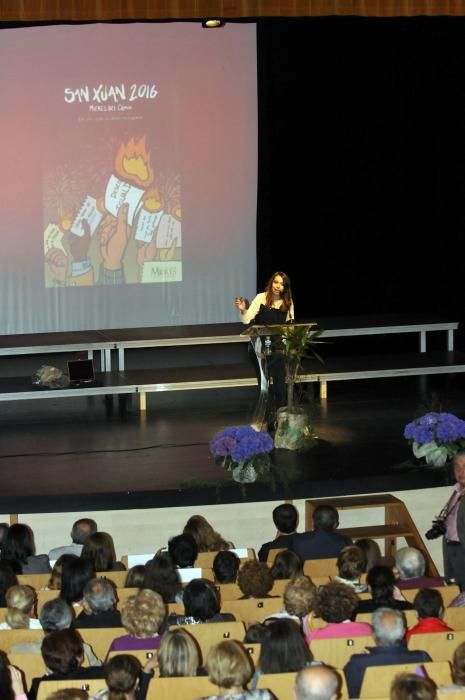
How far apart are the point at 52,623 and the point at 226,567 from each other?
1120 mm

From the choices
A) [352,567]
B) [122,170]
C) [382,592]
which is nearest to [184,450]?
[352,567]

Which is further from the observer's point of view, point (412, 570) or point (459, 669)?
point (412, 570)

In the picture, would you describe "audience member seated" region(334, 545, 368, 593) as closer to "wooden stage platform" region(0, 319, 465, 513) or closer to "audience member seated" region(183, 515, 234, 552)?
"audience member seated" region(183, 515, 234, 552)

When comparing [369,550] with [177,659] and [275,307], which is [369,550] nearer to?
[177,659]

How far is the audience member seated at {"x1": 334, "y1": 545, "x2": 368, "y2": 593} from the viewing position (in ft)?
17.6

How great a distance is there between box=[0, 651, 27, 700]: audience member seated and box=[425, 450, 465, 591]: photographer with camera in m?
2.87

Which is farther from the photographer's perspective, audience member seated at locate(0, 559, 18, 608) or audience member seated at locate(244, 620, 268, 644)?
audience member seated at locate(0, 559, 18, 608)

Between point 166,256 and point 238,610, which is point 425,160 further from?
point 238,610

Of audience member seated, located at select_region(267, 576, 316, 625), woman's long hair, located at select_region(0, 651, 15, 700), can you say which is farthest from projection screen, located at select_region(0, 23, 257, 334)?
woman's long hair, located at select_region(0, 651, 15, 700)

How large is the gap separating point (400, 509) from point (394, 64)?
288 inches

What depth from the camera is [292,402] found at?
8734 mm

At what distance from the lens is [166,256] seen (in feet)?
42.0

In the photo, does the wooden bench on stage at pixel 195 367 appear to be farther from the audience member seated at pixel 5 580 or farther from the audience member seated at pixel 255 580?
the audience member seated at pixel 255 580

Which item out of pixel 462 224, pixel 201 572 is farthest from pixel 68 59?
pixel 201 572
